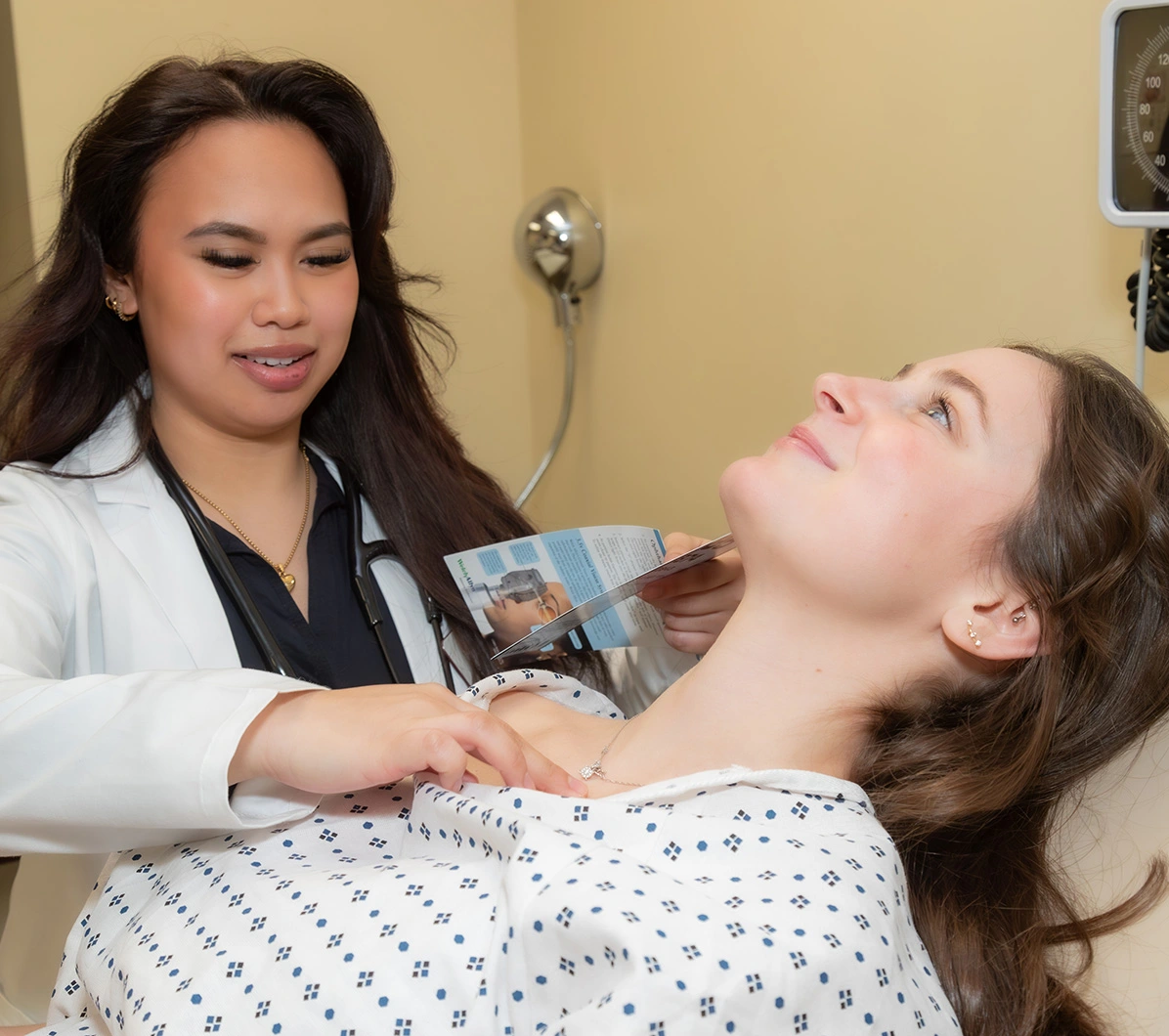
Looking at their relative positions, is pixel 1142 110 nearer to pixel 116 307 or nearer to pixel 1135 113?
pixel 1135 113

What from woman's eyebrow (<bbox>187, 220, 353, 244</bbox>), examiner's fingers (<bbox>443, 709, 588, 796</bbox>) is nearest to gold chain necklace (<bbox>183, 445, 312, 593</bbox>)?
woman's eyebrow (<bbox>187, 220, 353, 244</bbox>)

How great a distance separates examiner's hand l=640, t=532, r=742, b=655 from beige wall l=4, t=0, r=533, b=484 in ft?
4.28

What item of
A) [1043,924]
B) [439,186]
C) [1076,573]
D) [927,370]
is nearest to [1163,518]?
[1076,573]

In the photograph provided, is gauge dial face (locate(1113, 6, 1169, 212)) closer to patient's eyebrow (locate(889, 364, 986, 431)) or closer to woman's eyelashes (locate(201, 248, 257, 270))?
patient's eyebrow (locate(889, 364, 986, 431))

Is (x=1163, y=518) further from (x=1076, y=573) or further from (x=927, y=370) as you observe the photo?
(x=927, y=370)

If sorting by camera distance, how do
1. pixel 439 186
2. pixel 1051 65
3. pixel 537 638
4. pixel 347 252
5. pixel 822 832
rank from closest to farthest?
pixel 822 832, pixel 537 638, pixel 1051 65, pixel 347 252, pixel 439 186

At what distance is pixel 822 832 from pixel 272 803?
51 centimetres

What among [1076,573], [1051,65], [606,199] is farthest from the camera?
[606,199]

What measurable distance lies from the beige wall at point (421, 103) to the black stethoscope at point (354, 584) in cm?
95

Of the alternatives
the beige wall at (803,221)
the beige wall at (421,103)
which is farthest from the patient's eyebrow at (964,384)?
the beige wall at (421,103)

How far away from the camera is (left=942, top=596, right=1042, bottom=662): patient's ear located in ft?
3.67

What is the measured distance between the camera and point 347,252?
5.35ft

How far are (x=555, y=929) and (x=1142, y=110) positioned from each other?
1.01 meters

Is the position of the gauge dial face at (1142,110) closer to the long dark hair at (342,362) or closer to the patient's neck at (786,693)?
the patient's neck at (786,693)
